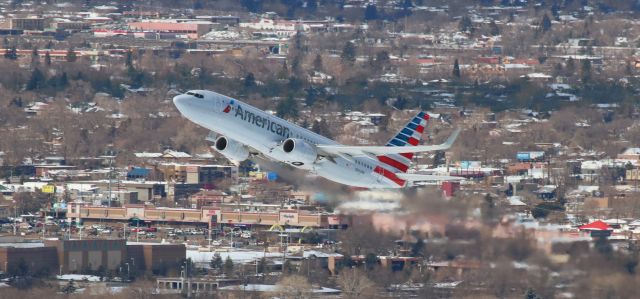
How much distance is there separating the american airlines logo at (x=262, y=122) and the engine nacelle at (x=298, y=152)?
0.45 meters

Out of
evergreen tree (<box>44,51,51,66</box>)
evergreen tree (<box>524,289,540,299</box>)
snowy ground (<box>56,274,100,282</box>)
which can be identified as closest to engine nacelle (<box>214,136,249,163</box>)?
evergreen tree (<box>524,289,540,299</box>)

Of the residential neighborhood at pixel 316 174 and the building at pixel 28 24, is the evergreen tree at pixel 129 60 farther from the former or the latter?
the building at pixel 28 24

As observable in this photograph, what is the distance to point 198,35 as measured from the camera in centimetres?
19900

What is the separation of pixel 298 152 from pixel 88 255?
3141 cm

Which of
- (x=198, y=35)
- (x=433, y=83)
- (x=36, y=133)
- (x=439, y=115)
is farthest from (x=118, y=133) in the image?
(x=198, y=35)

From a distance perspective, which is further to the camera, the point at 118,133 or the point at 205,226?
the point at 118,133

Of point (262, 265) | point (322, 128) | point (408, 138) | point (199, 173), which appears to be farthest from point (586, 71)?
point (408, 138)

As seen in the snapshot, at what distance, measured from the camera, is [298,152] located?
63062mm

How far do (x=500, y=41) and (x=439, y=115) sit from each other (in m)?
50.6

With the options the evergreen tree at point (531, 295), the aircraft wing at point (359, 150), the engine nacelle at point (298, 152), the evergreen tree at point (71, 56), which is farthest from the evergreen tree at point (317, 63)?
the engine nacelle at point (298, 152)

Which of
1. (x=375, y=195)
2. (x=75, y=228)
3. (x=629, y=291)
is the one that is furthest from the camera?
(x=75, y=228)

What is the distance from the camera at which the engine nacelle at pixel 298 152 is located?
207ft

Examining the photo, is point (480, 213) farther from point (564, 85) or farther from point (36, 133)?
point (564, 85)

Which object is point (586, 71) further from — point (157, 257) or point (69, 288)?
point (69, 288)
